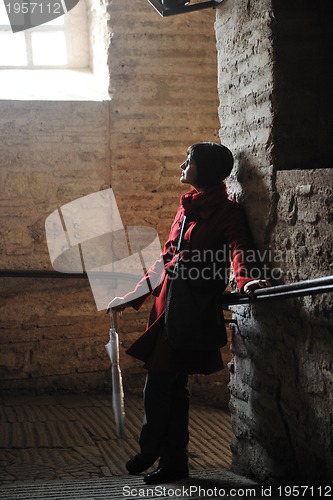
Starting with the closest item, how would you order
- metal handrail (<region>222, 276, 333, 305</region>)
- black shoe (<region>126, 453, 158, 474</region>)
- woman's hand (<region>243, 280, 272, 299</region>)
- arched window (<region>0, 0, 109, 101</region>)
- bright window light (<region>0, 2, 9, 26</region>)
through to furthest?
metal handrail (<region>222, 276, 333, 305</region>) → woman's hand (<region>243, 280, 272, 299</region>) → black shoe (<region>126, 453, 158, 474</region>) → arched window (<region>0, 0, 109, 101</region>) → bright window light (<region>0, 2, 9, 26</region>)

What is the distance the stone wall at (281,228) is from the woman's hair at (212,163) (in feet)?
0.37

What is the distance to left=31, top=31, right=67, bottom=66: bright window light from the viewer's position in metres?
6.48

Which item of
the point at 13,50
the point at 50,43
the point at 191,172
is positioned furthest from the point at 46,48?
the point at 191,172

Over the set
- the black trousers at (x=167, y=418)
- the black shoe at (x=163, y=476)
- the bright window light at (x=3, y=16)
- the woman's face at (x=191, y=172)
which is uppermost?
the bright window light at (x=3, y=16)

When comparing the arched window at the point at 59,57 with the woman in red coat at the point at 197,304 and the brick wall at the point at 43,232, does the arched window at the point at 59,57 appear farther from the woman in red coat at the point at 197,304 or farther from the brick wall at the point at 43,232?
the woman in red coat at the point at 197,304

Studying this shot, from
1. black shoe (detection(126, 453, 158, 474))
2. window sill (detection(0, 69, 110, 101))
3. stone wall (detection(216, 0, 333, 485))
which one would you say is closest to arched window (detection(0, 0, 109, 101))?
window sill (detection(0, 69, 110, 101))

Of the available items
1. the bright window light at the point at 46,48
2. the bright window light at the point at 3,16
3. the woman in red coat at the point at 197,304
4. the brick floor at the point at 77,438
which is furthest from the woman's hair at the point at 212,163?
the bright window light at the point at 3,16

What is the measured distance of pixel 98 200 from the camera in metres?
6.03

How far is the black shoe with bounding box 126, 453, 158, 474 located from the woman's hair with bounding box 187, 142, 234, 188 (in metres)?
1.36

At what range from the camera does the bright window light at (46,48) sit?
21.3 feet

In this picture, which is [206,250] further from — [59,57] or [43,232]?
[59,57]

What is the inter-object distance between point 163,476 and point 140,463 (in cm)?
18

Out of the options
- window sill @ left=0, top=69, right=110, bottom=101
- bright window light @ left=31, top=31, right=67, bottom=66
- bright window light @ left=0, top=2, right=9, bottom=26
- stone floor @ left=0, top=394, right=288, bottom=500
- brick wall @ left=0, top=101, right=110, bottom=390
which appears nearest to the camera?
stone floor @ left=0, top=394, right=288, bottom=500

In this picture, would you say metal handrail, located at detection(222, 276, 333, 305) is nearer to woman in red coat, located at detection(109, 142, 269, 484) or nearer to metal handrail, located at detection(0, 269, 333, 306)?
metal handrail, located at detection(0, 269, 333, 306)
